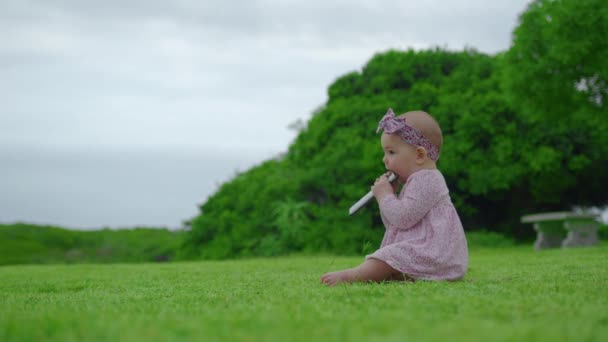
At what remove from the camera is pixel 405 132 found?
4.51m

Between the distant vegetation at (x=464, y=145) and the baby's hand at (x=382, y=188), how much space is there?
9191mm

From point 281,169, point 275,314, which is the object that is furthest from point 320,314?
point 281,169

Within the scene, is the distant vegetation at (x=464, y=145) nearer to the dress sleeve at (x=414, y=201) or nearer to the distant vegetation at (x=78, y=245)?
the distant vegetation at (x=78, y=245)

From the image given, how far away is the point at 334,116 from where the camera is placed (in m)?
18.2

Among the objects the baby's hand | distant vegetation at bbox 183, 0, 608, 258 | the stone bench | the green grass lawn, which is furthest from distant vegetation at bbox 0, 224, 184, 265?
the green grass lawn

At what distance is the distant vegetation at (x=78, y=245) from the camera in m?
17.8

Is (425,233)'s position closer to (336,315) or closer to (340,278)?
(340,278)

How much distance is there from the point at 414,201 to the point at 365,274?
2.15 feet

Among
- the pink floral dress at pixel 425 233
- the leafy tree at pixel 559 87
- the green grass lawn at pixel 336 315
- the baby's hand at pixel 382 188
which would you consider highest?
the leafy tree at pixel 559 87

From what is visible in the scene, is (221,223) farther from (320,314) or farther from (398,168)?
(320,314)

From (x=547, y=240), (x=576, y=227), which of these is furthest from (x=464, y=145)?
(x=576, y=227)

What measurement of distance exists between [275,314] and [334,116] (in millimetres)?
15828

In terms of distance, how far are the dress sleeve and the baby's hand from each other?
64mm

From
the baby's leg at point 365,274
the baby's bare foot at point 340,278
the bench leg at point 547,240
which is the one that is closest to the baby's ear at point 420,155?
the baby's leg at point 365,274
